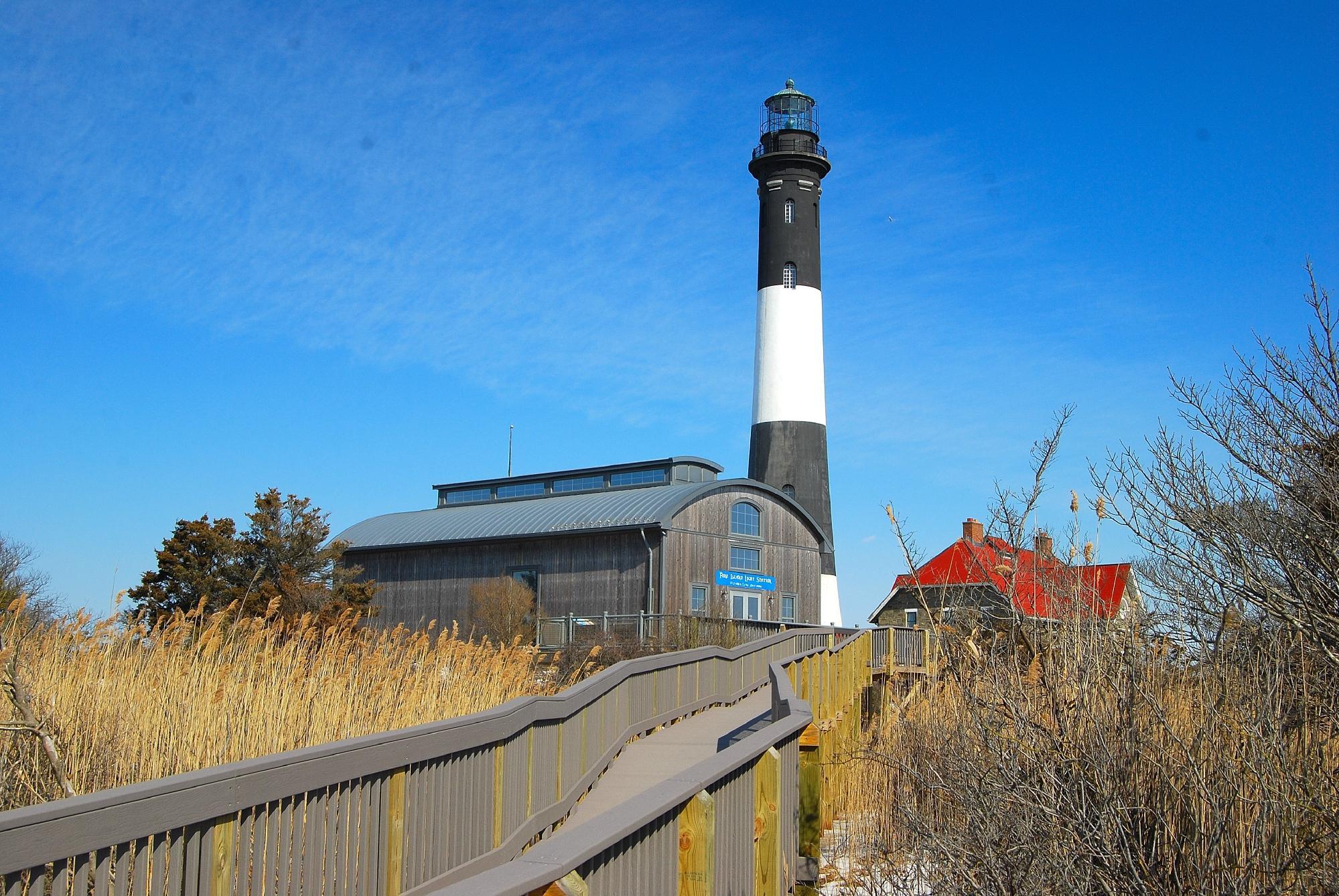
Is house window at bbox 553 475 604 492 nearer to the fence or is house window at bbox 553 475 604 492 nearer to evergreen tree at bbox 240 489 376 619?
evergreen tree at bbox 240 489 376 619

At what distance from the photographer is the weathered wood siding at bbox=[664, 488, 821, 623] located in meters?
33.2

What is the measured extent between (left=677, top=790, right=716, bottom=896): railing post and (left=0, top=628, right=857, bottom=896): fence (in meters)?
0.41

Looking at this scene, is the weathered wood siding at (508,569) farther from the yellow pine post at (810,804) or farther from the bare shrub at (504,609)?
the yellow pine post at (810,804)

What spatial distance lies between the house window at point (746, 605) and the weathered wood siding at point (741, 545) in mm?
310

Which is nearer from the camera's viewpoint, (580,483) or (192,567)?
(192,567)

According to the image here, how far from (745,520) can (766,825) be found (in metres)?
31.1

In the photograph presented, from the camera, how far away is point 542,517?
118 ft

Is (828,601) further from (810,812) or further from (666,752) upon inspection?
(810,812)

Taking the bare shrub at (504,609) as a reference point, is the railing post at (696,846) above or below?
below

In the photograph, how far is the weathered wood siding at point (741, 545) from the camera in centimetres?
3322

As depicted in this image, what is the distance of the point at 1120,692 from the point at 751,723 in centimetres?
559

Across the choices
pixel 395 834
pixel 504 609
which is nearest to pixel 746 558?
pixel 504 609

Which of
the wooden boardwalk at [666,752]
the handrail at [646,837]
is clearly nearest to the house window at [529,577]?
the wooden boardwalk at [666,752]

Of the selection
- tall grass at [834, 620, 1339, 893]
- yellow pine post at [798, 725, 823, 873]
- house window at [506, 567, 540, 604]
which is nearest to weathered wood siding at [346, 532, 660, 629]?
house window at [506, 567, 540, 604]
